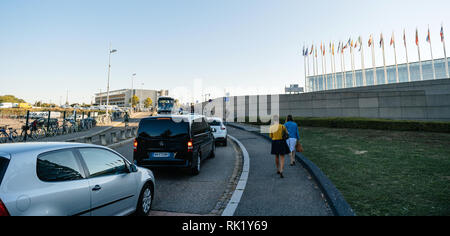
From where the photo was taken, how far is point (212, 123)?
558 inches

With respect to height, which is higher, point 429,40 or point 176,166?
point 429,40

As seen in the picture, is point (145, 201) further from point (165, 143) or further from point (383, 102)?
point (383, 102)

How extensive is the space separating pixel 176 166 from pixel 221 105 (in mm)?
41844

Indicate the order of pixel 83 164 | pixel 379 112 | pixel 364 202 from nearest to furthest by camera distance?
pixel 83 164 → pixel 364 202 → pixel 379 112

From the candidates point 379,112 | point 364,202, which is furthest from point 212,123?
point 379,112

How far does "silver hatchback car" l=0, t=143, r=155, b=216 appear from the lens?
2389 millimetres

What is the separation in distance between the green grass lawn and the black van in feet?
12.6

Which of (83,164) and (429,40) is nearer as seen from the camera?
(83,164)

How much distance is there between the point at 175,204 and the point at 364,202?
11.7 ft

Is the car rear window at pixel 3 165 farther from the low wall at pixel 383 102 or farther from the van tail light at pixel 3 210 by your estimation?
the low wall at pixel 383 102

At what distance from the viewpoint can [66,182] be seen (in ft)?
9.33
